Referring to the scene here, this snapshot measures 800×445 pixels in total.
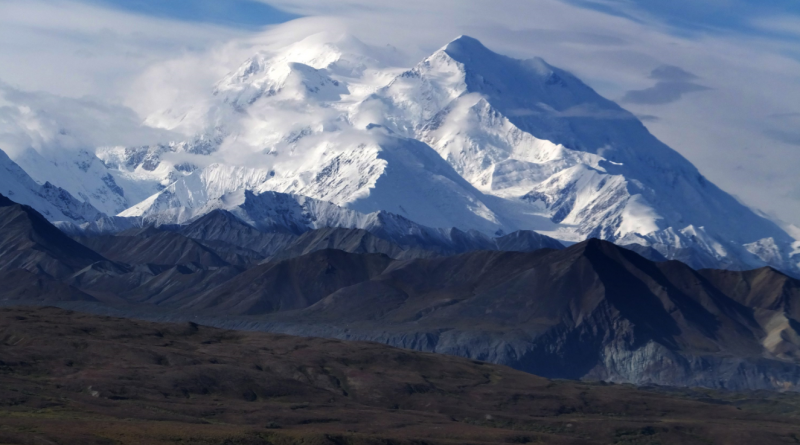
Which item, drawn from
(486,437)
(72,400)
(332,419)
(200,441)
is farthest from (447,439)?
(72,400)

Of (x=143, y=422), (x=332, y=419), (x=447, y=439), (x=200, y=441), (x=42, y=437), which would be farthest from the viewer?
(x=332, y=419)

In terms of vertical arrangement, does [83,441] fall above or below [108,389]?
above

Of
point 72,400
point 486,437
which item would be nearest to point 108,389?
point 72,400

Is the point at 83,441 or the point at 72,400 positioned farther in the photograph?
the point at 72,400

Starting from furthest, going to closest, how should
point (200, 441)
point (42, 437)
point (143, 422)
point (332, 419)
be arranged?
point (332, 419) < point (143, 422) < point (200, 441) < point (42, 437)

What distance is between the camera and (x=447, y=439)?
186 metres

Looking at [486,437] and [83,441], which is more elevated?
[83,441]

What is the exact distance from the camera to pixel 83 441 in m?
152

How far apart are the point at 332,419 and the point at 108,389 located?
32.4 m

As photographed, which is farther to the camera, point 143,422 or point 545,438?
point 545,438

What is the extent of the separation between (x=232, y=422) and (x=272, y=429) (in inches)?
608

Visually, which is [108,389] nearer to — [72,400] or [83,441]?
[72,400]

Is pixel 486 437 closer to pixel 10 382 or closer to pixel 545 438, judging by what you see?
pixel 545 438

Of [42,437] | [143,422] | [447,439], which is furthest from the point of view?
[447,439]
